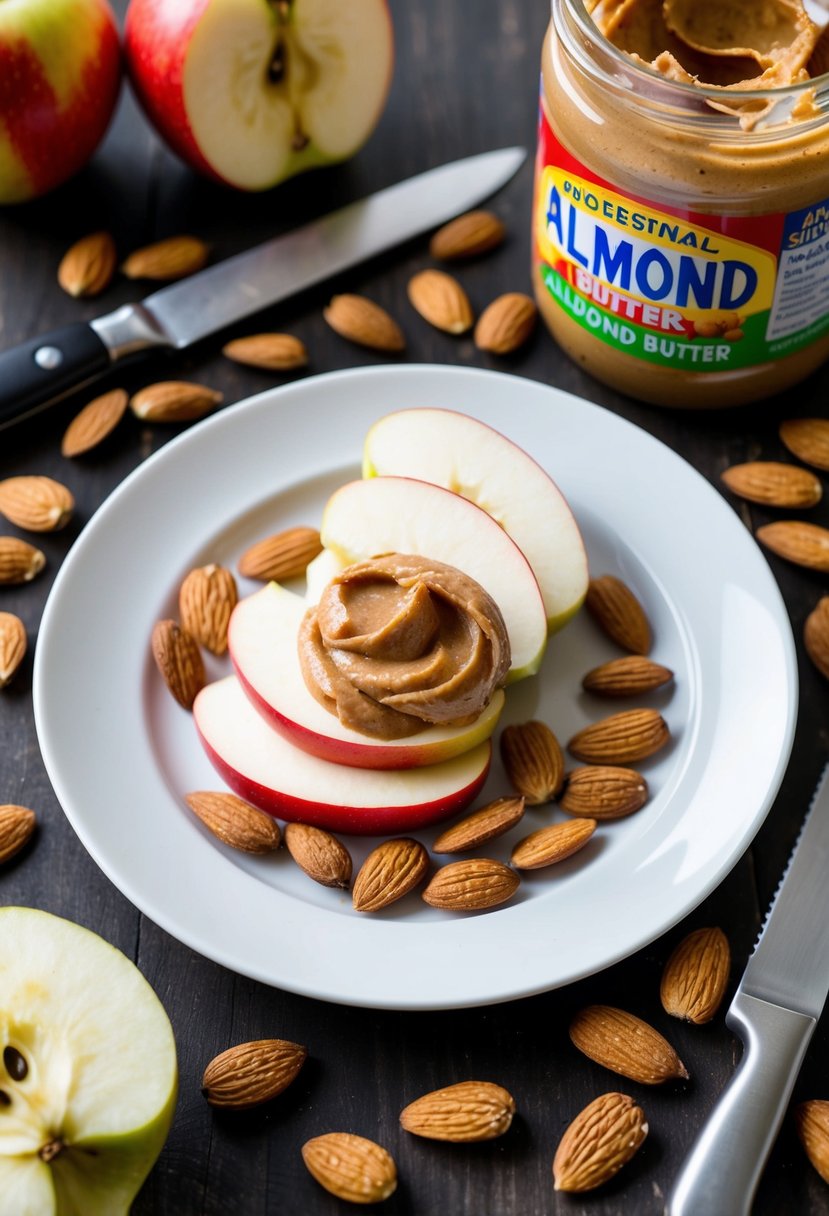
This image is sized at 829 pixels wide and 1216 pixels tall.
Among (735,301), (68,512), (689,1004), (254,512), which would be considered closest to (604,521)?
(735,301)

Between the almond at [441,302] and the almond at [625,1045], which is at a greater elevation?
the almond at [441,302]

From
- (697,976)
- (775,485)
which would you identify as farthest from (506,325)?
(697,976)

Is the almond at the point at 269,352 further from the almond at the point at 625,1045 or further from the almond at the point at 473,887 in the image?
the almond at the point at 625,1045

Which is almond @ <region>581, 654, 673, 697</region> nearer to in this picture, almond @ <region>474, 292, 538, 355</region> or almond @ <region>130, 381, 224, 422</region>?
almond @ <region>474, 292, 538, 355</region>

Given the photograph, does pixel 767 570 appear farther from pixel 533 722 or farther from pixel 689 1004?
pixel 689 1004

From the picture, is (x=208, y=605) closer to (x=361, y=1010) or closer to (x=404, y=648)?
(x=404, y=648)

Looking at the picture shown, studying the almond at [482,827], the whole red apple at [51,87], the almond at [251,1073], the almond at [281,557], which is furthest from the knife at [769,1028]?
the whole red apple at [51,87]
